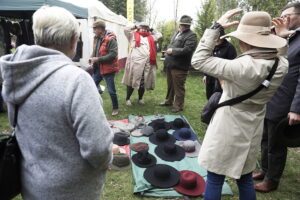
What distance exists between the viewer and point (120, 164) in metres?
3.32

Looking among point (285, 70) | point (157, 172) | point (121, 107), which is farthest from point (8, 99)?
point (121, 107)

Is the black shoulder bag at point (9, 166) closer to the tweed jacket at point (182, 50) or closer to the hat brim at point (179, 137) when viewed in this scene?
the hat brim at point (179, 137)

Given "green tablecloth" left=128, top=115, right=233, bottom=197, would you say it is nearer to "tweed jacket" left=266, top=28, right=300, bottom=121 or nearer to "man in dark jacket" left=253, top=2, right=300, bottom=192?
"man in dark jacket" left=253, top=2, right=300, bottom=192

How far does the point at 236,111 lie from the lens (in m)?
1.92

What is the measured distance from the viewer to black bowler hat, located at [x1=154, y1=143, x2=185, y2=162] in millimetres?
3566

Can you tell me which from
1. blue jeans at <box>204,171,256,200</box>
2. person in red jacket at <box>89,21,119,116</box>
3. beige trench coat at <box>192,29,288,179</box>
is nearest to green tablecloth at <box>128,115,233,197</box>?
blue jeans at <box>204,171,256,200</box>

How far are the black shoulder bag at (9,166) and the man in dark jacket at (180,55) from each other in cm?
431

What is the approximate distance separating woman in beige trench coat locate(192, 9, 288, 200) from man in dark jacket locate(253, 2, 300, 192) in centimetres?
64

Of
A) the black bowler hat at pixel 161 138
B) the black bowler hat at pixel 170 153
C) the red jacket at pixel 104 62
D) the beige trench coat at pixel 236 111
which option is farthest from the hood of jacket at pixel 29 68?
the red jacket at pixel 104 62

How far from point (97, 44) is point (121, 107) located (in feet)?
5.30

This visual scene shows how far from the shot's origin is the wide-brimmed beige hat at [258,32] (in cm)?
177

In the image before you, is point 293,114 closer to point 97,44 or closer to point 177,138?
point 177,138

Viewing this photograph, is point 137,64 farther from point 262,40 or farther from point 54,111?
point 54,111

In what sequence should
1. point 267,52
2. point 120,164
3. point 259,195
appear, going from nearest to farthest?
1. point 267,52
2. point 259,195
3. point 120,164
